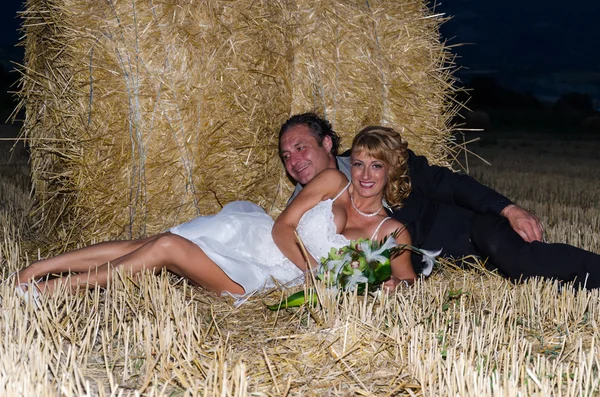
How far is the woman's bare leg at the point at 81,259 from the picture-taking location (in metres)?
4.17

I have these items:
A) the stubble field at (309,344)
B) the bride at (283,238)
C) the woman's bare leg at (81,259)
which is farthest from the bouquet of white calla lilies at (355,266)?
the woman's bare leg at (81,259)

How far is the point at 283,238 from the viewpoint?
4.45 m

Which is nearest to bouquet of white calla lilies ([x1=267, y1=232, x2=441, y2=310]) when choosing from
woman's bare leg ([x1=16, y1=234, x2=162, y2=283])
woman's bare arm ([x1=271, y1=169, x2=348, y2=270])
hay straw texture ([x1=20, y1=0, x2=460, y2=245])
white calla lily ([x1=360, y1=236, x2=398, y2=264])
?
white calla lily ([x1=360, y1=236, x2=398, y2=264])

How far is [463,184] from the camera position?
15.5 ft

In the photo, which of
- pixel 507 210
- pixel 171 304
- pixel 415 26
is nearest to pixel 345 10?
pixel 415 26

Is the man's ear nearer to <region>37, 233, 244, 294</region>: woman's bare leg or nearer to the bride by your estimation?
the bride

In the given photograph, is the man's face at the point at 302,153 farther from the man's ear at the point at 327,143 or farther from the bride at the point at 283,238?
the bride at the point at 283,238

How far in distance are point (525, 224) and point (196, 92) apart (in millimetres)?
2247

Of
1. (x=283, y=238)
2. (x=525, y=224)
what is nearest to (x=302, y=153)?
(x=283, y=238)

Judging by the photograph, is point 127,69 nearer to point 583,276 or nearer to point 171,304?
point 171,304

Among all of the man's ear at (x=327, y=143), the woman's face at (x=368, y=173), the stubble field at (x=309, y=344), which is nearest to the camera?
the stubble field at (x=309, y=344)

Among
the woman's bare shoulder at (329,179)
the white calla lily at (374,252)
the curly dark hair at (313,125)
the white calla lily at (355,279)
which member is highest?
the curly dark hair at (313,125)

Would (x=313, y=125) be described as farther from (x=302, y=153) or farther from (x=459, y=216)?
(x=459, y=216)

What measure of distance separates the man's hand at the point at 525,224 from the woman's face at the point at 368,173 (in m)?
0.82
